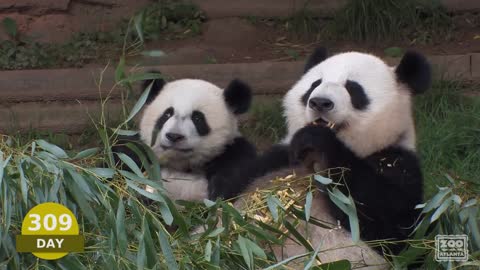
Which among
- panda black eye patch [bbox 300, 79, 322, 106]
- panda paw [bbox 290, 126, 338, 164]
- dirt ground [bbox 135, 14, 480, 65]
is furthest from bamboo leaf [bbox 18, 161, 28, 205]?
dirt ground [bbox 135, 14, 480, 65]

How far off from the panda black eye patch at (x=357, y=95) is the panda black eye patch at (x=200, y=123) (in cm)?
148

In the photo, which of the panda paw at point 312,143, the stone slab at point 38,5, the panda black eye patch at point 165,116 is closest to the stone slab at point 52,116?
the stone slab at point 38,5

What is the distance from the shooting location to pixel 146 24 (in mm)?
10406

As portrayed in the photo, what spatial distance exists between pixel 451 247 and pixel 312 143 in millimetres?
879

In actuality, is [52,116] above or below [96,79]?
below

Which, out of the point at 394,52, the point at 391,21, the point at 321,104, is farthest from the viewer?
the point at 391,21

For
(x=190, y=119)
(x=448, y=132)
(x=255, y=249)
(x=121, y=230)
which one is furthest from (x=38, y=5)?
(x=255, y=249)

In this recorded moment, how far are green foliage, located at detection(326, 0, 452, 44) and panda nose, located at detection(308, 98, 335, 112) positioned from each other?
12.4ft

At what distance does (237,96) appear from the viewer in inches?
317

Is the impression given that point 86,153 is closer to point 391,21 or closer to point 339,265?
point 339,265

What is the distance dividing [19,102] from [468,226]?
4.90 m

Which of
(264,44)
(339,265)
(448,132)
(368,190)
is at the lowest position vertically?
(448,132)

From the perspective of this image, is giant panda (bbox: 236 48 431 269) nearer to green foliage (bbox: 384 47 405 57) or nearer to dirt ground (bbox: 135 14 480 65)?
green foliage (bbox: 384 47 405 57)

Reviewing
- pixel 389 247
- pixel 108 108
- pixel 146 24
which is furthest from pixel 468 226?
pixel 146 24
